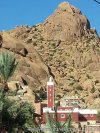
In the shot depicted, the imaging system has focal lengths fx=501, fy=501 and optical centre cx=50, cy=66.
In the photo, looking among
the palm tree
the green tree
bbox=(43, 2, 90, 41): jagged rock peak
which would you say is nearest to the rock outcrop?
bbox=(43, 2, 90, 41): jagged rock peak

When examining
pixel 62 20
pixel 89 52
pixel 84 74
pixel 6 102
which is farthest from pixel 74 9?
pixel 6 102

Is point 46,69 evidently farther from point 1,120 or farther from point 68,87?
point 1,120

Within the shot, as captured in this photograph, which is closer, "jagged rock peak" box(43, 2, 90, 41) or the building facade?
the building facade

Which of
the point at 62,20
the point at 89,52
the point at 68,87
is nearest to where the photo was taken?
the point at 68,87

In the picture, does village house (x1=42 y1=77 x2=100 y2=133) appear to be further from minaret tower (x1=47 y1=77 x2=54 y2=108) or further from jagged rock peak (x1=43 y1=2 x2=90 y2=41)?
jagged rock peak (x1=43 y1=2 x2=90 y2=41)

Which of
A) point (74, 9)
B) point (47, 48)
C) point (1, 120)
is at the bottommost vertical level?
point (1, 120)

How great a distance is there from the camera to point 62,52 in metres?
131

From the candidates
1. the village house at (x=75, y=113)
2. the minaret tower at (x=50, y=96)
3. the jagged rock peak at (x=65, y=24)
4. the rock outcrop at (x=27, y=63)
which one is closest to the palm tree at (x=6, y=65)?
the village house at (x=75, y=113)

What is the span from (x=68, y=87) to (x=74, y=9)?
140 ft

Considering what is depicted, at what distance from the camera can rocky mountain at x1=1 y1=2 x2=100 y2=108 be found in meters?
93.9

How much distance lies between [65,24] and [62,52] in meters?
8.07

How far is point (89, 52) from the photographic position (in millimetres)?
125062

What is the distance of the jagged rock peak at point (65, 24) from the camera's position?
133m

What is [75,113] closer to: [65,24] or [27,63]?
[27,63]
